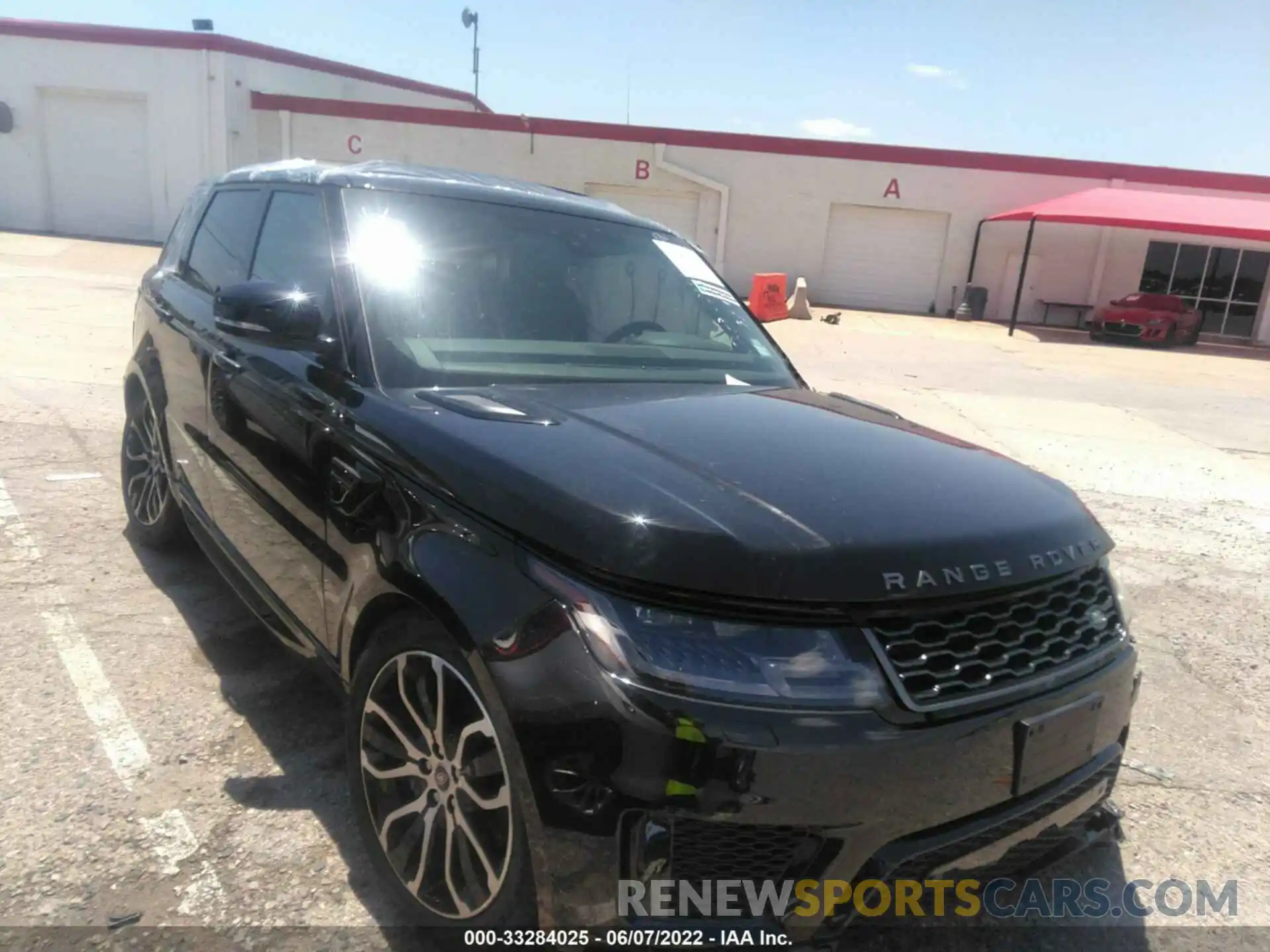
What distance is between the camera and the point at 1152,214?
21328 millimetres

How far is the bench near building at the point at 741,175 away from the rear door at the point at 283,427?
2253 centimetres

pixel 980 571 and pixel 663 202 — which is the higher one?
pixel 663 202

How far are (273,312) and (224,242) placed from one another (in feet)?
5.05

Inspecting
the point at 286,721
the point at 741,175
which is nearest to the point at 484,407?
the point at 286,721

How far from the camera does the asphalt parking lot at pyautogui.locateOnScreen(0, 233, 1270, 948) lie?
245 cm

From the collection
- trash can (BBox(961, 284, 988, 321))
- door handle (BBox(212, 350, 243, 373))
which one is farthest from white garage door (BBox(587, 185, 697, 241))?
door handle (BBox(212, 350, 243, 373))

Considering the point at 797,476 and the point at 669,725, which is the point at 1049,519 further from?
the point at 669,725

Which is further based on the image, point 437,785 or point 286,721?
point 286,721

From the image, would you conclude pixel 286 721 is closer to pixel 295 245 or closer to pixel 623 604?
pixel 295 245

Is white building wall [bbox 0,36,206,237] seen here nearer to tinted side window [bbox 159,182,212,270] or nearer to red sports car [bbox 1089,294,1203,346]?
red sports car [bbox 1089,294,1203,346]

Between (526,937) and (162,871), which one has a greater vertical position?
(526,937)

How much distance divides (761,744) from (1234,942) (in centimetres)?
176

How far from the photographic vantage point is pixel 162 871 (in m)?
2.44

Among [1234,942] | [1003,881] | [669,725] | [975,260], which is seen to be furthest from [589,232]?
[975,260]
